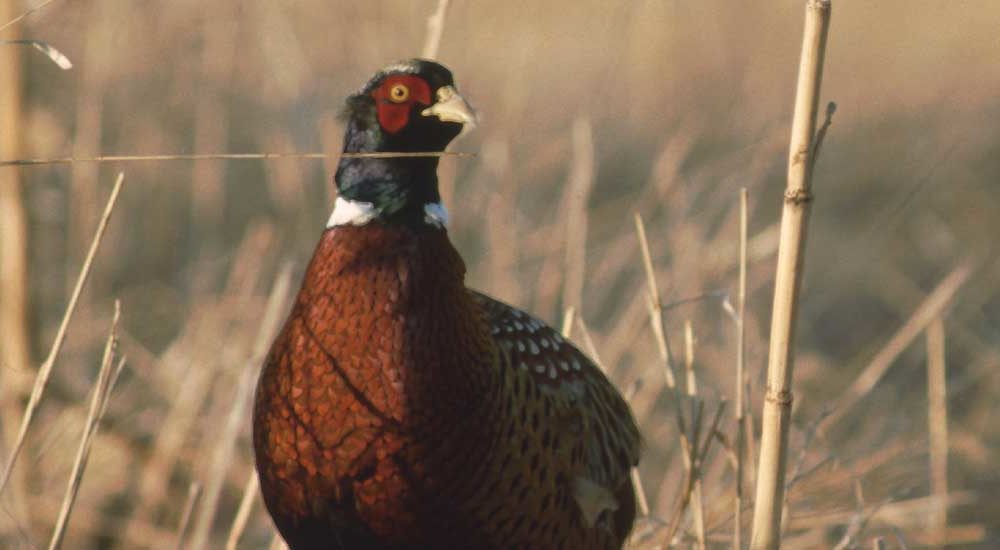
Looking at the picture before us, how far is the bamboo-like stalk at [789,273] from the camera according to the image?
2.06 meters

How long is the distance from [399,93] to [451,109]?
0.10 meters

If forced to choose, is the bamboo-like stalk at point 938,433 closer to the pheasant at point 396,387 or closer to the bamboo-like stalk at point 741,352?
the bamboo-like stalk at point 741,352

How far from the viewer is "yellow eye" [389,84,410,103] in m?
2.61

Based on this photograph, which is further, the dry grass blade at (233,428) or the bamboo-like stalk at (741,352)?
the dry grass blade at (233,428)

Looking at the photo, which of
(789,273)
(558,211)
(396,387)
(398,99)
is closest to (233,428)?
(396,387)

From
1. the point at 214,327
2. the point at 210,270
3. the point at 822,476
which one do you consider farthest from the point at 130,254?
the point at 822,476

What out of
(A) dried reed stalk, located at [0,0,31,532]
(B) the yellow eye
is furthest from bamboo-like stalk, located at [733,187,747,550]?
(A) dried reed stalk, located at [0,0,31,532]

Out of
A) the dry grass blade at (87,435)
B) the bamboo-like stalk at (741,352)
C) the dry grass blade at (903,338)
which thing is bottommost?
the dry grass blade at (87,435)

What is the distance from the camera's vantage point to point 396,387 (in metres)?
2.52

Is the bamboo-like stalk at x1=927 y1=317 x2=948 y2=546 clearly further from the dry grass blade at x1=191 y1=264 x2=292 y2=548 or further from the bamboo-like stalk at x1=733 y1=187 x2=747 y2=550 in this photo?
the dry grass blade at x1=191 y1=264 x2=292 y2=548

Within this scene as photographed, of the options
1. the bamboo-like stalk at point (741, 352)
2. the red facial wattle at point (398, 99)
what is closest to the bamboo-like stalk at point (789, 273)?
the bamboo-like stalk at point (741, 352)

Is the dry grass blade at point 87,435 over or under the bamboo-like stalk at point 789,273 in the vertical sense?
under

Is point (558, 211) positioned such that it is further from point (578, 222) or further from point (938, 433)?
point (938, 433)

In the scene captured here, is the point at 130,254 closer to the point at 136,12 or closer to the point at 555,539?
the point at 136,12
